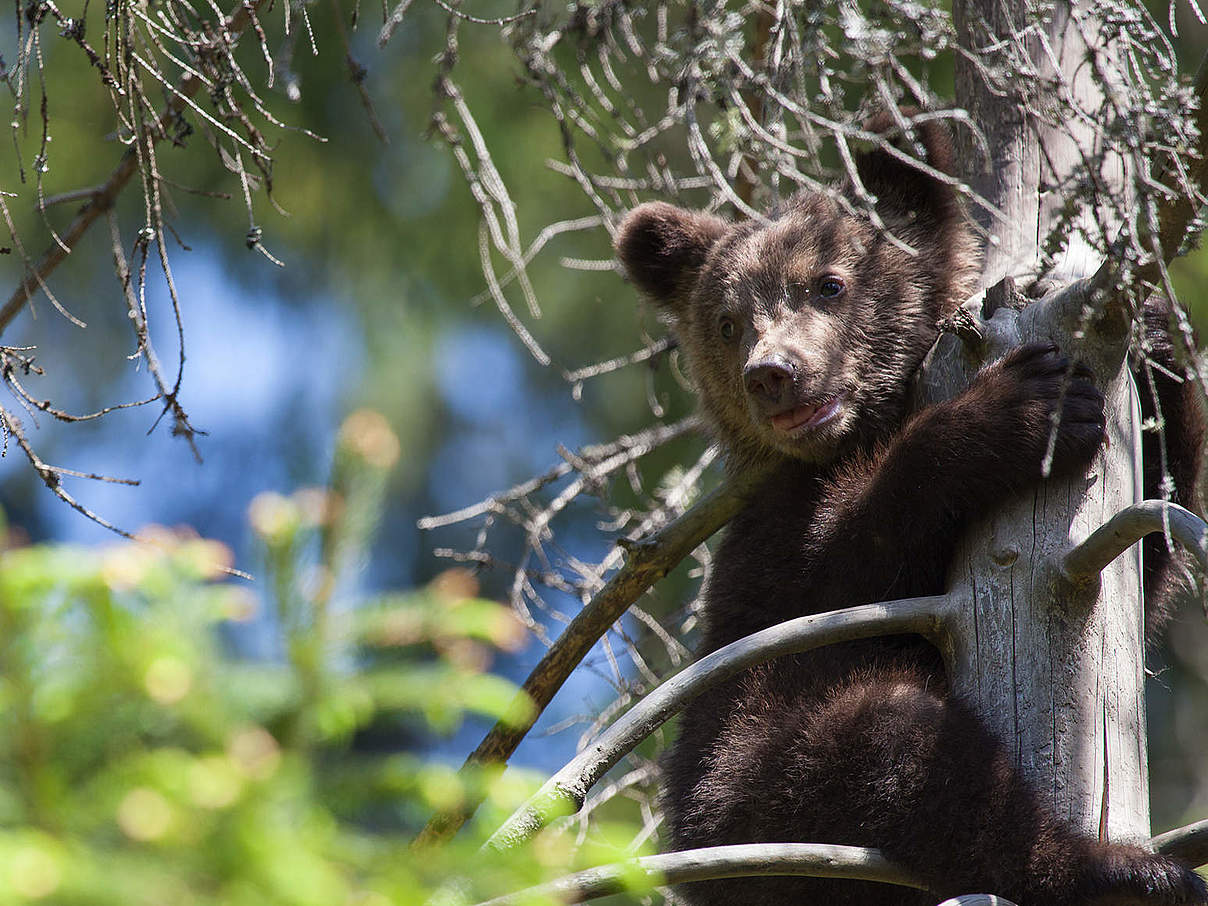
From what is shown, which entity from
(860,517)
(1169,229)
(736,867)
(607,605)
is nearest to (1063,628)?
(860,517)

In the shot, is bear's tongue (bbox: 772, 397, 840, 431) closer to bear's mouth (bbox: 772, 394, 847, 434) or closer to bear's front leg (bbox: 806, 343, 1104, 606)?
bear's mouth (bbox: 772, 394, 847, 434)

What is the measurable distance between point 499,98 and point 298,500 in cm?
657

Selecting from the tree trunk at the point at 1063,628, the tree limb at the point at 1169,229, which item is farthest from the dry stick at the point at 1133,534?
the tree limb at the point at 1169,229

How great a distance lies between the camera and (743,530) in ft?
13.2

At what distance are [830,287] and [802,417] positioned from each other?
643 millimetres

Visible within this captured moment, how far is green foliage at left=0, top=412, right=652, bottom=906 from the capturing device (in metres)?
1.33

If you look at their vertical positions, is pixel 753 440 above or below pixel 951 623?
above

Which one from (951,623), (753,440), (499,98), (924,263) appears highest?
(499,98)

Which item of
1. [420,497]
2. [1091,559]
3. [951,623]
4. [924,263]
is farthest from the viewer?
[420,497]

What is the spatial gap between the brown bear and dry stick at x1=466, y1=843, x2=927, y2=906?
0.14 m

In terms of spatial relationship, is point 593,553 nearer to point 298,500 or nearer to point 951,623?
point 951,623

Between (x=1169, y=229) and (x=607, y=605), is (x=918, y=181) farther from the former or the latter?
(x=607, y=605)

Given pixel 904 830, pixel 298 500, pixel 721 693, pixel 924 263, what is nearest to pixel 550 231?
pixel 924 263

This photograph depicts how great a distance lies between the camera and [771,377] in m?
3.96
